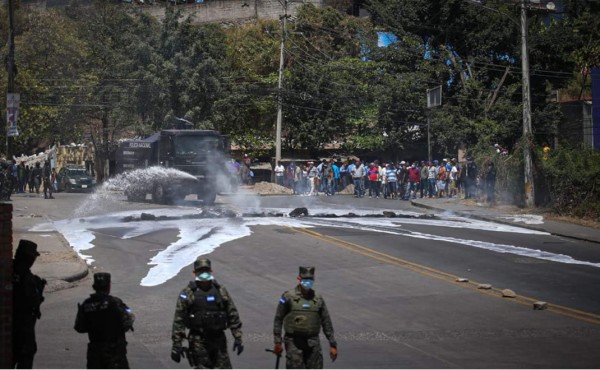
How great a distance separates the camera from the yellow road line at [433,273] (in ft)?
44.9

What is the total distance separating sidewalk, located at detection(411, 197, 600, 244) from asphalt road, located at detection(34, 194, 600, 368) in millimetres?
1317

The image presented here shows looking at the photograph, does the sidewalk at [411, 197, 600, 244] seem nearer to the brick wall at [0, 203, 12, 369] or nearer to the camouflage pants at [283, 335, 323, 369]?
the camouflage pants at [283, 335, 323, 369]

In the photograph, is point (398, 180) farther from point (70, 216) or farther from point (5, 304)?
point (5, 304)

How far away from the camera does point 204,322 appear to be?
810 centimetres

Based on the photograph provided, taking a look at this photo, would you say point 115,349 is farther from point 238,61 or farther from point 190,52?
point 238,61

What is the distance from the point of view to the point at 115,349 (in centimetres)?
810

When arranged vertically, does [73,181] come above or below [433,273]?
above

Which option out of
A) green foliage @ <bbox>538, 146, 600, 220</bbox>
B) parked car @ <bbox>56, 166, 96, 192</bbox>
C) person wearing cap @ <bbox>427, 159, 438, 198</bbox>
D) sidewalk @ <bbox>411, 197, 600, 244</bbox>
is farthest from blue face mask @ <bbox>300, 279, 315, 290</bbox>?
parked car @ <bbox>56, 166, 96, 192</bbox>

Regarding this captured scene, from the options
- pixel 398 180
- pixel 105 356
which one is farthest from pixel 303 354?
pixel 398 180

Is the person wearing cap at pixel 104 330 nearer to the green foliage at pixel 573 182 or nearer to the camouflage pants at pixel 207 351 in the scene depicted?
the camouflage pants at pixel 207 351

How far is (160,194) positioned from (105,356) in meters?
28.9

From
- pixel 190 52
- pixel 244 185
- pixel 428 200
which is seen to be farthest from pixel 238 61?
pixel 428 200

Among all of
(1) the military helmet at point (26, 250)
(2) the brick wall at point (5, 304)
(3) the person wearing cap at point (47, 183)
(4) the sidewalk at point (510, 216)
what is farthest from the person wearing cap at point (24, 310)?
(3) the person wearing cap at point (47, 183)

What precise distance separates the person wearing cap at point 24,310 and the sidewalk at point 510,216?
18498 mm
